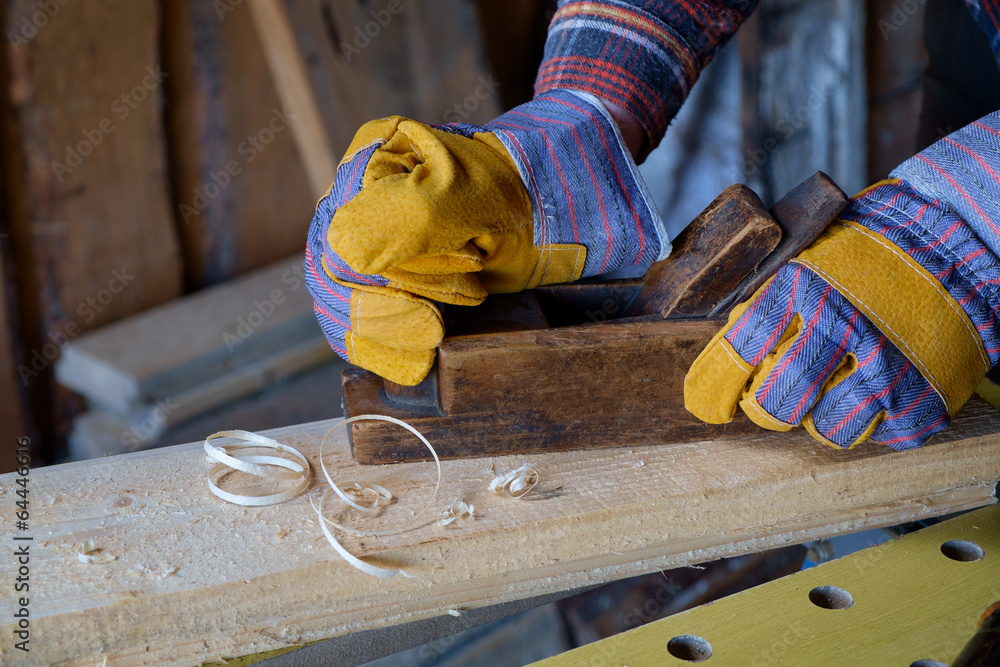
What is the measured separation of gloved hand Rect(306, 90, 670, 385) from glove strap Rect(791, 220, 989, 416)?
252 millimetres

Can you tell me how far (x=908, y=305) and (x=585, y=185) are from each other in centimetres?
47

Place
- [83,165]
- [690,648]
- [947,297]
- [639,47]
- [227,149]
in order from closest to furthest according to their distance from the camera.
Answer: [690,648]
[947,297]
[639,47]
[83,165]
[227,149]

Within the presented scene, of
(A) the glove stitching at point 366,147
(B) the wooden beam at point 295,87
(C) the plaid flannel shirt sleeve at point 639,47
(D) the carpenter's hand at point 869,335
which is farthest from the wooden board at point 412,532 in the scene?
(B) the wooden beam at point 295,87

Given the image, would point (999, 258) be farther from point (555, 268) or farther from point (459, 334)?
point (459, 334)

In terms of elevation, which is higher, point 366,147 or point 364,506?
point 366,147

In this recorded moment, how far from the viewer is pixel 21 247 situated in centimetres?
228

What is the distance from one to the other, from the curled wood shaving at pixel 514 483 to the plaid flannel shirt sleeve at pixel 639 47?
62 cm

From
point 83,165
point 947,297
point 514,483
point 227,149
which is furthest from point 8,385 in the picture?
point 947,297

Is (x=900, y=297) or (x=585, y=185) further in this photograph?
(x=585, y=185)

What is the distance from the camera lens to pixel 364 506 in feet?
3.57

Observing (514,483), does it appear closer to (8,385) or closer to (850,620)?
(850,620)

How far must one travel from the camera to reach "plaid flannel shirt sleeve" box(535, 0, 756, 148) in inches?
51.8

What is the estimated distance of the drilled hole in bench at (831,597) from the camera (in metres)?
1.02

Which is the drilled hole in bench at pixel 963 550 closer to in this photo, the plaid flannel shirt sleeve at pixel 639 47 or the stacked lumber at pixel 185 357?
the plaid flannel shirt sleeve at pixel 639 47
